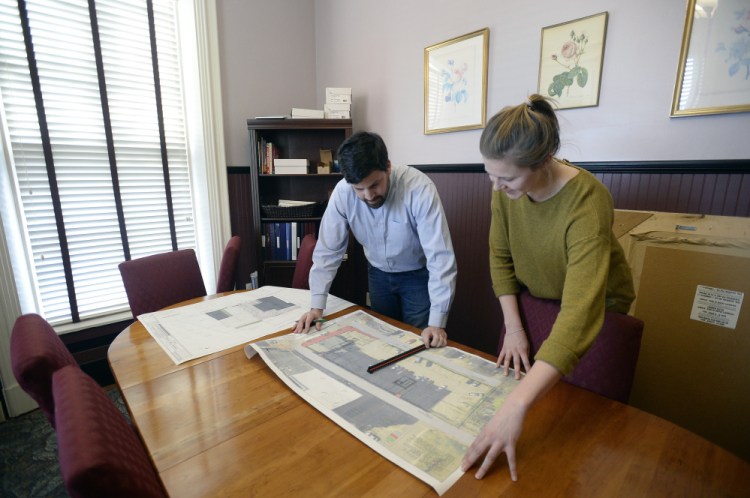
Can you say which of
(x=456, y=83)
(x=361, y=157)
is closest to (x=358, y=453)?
(x=361, y=157)

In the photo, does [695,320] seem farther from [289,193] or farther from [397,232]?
[289,193]

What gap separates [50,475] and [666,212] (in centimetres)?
298

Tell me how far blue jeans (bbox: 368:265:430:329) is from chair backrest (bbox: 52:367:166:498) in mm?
1142

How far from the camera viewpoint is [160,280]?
1.76 m

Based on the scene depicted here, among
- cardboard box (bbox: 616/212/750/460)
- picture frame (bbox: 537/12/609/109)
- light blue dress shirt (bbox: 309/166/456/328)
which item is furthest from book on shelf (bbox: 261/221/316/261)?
cardboard box (bbox: 616/212/750/460)

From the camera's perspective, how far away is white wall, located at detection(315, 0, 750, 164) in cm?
152

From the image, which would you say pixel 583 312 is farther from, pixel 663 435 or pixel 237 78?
pixel 237 78

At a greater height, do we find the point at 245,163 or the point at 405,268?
the point at 245,163

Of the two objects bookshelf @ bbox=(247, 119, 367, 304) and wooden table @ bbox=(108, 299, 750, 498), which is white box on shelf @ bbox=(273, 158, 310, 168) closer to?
bookshelf @ bbox=(247, 119, 367, 304)

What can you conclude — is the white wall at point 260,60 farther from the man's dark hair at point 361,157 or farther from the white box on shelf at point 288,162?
the man's dark hair at point 361,157

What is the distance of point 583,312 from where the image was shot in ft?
2.43

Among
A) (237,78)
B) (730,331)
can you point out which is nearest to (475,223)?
(730,331)

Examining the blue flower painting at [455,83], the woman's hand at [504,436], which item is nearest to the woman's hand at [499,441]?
the woman's hand at [504,436]

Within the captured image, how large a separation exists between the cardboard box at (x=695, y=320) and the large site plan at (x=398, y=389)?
1.01 meters
